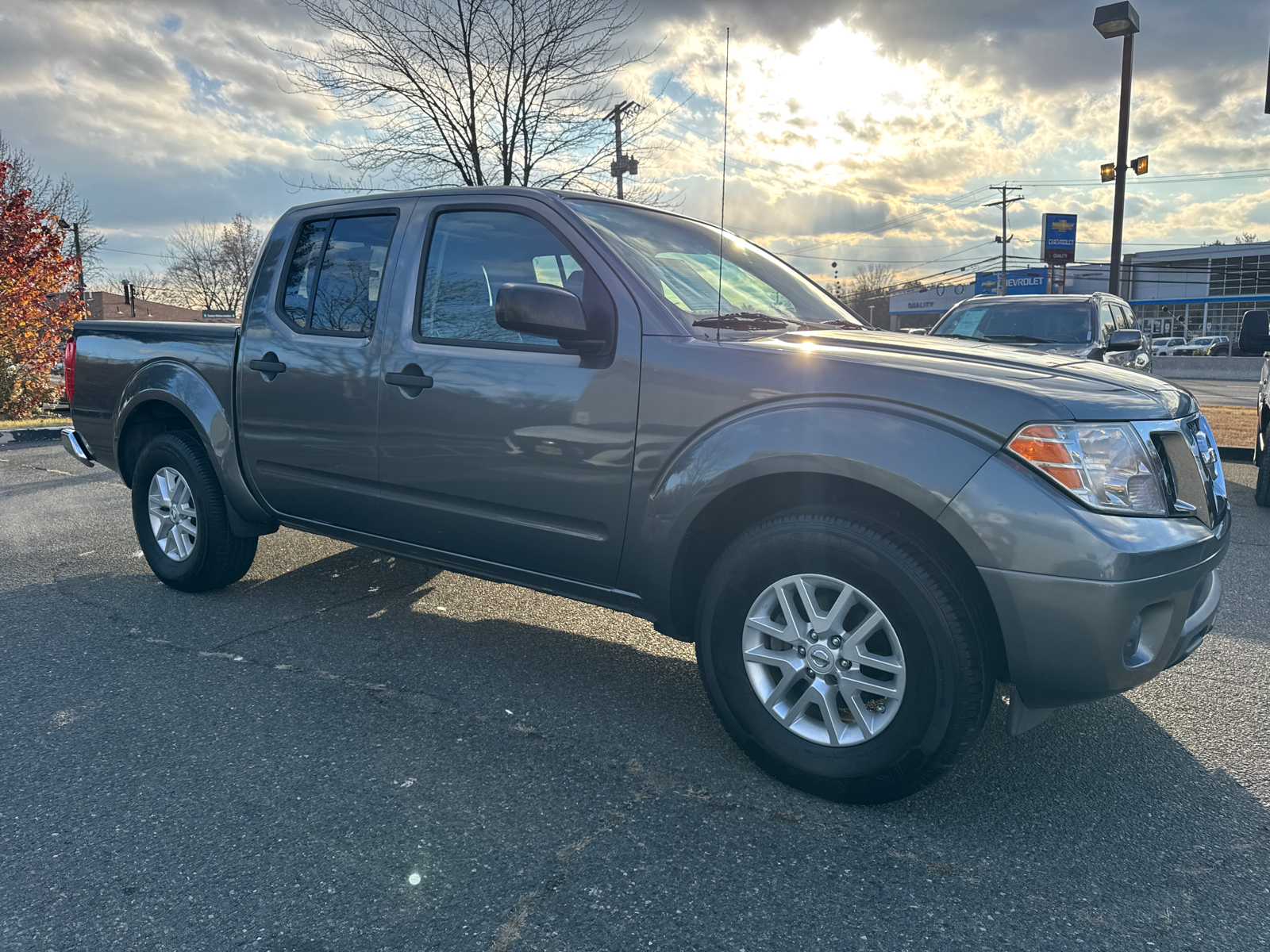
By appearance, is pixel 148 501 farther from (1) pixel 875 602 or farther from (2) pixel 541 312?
(1) pixel 875 602

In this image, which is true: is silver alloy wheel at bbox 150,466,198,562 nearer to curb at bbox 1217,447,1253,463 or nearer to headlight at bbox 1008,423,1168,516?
headlight at bbox 1008,423,1168,516

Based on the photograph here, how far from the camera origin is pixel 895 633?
2.42 metres

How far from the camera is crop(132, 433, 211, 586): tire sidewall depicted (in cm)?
437

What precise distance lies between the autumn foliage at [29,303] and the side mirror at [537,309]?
53.1 feet

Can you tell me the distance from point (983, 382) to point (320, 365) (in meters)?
2.68

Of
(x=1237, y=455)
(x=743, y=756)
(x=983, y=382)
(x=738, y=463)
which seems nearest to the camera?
(x=983, y=382)

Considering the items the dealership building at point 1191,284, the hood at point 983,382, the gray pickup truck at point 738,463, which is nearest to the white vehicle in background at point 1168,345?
the dealership building at point 1191,284

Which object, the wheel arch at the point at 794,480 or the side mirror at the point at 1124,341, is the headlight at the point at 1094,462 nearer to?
the wheel arch at the point at 794,480

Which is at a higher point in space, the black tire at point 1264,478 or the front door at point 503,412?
the front door at point 503,412

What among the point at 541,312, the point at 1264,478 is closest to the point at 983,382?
the point at 541,312

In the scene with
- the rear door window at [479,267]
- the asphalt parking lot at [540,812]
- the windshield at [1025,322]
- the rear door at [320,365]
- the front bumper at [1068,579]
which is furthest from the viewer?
the windshield at [1025,322]

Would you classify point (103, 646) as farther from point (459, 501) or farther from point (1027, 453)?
point (1027, 453)

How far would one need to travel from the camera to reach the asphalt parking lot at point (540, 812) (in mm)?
2057

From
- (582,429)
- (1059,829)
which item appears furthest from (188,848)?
(1059,829)
